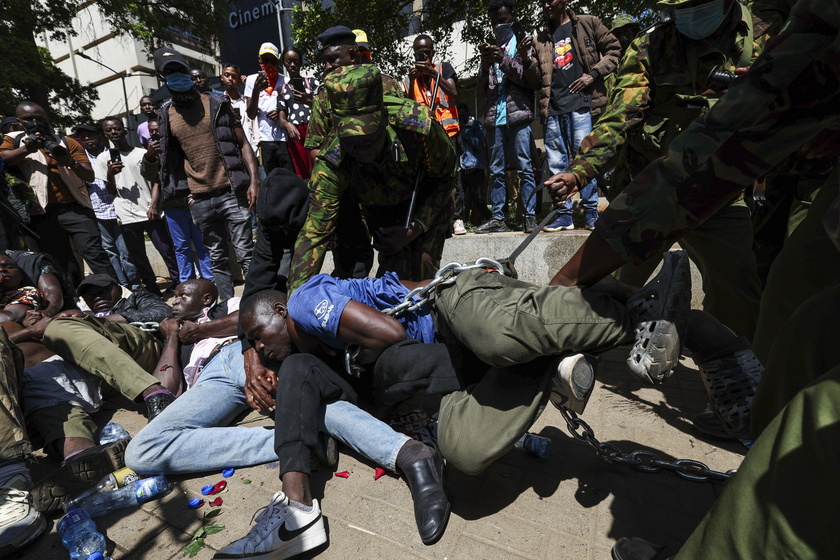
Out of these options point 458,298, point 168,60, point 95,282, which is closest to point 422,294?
point 458,298

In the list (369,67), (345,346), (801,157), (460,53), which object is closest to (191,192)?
(369,67)

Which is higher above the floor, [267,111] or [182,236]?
[267,111]

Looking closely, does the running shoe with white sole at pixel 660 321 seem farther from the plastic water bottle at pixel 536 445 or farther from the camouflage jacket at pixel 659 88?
the camouflage jacket at pixel 659 88

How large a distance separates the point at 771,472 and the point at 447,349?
4.33 ft

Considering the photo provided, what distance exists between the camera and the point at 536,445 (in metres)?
2.23

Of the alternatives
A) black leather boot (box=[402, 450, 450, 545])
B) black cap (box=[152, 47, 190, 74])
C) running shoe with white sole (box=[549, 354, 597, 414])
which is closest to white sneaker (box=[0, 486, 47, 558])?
black leather boot (box=[402, 450, 450, 545])

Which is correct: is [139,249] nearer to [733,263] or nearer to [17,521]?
[17,521]

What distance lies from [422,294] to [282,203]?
1320mm

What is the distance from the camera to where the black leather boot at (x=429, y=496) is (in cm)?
175

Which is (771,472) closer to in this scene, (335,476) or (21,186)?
(335,476)

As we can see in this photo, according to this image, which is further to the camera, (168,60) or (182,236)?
(182,236)

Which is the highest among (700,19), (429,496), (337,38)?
(337,38)

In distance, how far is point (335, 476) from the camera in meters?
2.22

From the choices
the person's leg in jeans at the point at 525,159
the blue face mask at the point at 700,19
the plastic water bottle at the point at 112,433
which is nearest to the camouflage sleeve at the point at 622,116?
the blue face mask at the point at 700,19
